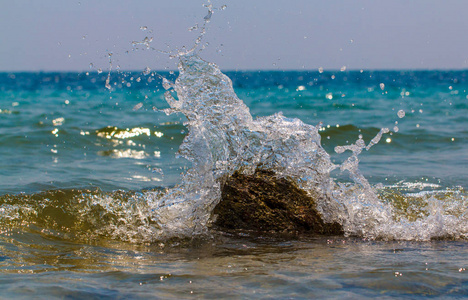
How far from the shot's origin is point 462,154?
23.7ft

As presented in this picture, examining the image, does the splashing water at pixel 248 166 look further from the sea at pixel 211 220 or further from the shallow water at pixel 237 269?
the shallow water at pixel 237 269

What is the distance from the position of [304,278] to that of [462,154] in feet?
18.4

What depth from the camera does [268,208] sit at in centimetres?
378

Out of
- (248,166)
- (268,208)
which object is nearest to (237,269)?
(268,208)

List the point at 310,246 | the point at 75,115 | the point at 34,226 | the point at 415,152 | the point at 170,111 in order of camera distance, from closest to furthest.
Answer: the point at 310,246
the point at 34,226
the point at 170,111
the point at 415,152
the point at 75,115

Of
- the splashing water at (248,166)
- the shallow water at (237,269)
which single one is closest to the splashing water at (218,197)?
the splashing water at (248,166)

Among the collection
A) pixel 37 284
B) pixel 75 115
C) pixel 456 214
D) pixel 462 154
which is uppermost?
pixel 75 115

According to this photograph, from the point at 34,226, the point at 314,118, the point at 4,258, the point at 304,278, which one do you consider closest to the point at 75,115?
the point at 314,118

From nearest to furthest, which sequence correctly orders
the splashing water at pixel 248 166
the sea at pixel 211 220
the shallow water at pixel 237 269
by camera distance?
the shallow water at pixel 237 269 < the sea at pixel 211 220 < the splashing water at pixel 248 166

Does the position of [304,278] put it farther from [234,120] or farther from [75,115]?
[75,115]

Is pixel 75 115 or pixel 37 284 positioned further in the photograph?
pixel 75 115

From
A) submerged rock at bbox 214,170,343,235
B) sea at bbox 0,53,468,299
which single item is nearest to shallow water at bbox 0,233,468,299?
sea at bbox 0,53,468,299

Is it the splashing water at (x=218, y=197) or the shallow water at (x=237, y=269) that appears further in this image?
the splashing water at (x=218, y=197)

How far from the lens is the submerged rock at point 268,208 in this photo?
12.3 ft
